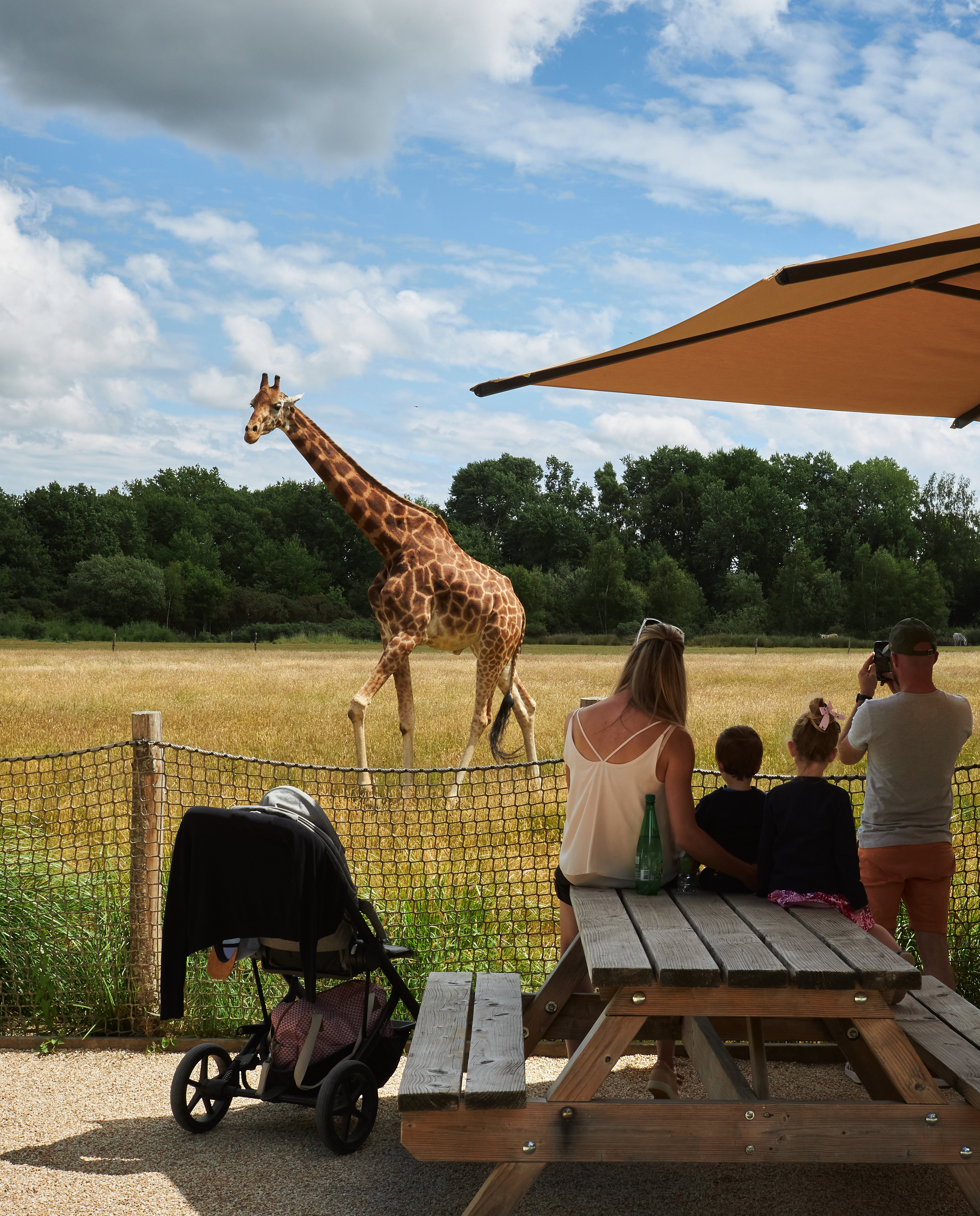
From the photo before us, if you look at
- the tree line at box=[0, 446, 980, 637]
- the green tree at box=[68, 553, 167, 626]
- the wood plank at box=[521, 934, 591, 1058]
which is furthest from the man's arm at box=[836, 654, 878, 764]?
the green tree at box=[68, 553, 167, 626]

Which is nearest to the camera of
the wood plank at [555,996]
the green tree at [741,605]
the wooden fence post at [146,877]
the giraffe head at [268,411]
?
the wood plank at [555,996]

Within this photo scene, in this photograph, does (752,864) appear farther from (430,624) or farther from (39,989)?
(430,624)

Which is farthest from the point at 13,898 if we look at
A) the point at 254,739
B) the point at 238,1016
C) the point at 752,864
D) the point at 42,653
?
the point at 42,653

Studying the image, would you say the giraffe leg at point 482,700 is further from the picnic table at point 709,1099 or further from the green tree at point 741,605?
the green tree at point 741,605

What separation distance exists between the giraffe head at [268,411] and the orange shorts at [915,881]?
624 cm

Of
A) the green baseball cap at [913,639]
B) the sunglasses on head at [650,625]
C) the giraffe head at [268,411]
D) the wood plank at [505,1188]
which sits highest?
the giraffe head at [268,411]

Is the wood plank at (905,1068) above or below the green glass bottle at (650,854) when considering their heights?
below

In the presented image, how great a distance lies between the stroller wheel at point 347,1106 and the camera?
11.2 feet

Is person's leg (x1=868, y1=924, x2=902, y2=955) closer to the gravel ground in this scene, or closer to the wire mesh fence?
the gravel ground

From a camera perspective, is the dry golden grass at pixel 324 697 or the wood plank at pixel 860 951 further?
the dry golden grass at pixel 324 697

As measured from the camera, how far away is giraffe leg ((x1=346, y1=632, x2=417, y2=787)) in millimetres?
8836

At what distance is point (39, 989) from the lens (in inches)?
179

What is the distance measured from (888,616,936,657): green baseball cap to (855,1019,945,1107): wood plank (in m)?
1.61

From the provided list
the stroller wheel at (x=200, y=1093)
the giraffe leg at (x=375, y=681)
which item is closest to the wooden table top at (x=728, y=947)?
the stroller wheel at (x=200, y=1093)
